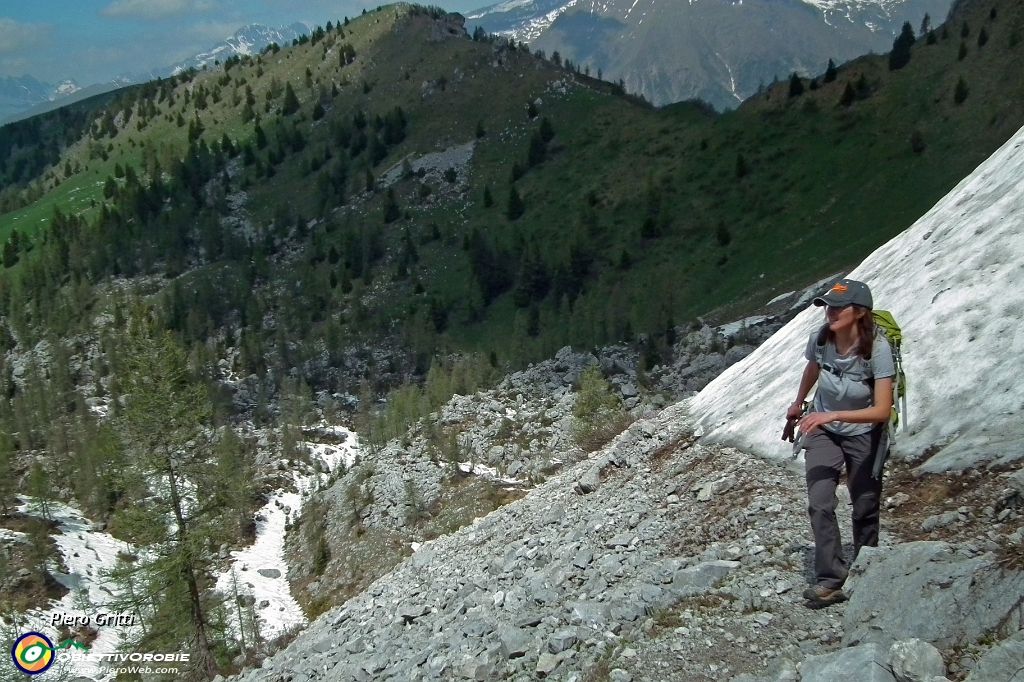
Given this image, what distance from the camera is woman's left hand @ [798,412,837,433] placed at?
7.21 meters

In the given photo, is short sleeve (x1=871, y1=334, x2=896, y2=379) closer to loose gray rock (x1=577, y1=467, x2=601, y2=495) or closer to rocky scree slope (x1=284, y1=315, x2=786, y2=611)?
loose gray rock (x1=577, y1=467, x2=601, y2=495)

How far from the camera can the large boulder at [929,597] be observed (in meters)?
5.94

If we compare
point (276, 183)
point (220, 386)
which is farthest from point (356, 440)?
point (276, 183)

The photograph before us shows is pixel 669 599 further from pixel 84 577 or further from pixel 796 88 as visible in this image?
→ pixel 796 88

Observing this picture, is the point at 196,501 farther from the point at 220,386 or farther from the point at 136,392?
the point at 220,386

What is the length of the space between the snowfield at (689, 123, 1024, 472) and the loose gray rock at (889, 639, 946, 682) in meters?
3.36

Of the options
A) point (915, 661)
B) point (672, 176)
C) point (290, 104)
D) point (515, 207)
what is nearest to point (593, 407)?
point (915, 661)

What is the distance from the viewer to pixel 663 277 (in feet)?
255

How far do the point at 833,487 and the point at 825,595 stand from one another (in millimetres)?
1033

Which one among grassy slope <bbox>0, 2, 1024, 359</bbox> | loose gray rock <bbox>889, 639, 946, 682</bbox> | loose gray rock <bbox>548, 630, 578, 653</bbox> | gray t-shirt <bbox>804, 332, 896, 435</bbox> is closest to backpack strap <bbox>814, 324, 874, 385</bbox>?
gray t-shirt <bbox>804, 332, 896, 435</bbox>

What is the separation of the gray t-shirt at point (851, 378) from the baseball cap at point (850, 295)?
369 mm

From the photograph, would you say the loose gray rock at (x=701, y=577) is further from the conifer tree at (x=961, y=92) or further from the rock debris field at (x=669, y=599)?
the conifer tree at (x=961, y=92)

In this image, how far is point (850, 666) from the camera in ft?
19.6

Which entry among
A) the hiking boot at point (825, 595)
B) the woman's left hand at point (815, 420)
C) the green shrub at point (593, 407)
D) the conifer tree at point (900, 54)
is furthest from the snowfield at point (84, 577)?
the conifer tree at point (900, 54)
